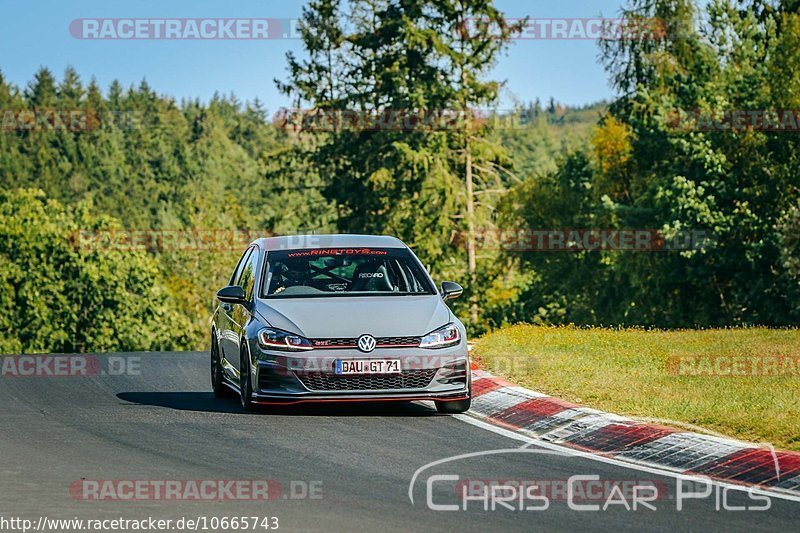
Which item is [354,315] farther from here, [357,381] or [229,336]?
[229,336]

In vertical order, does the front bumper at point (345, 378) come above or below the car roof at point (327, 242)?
below

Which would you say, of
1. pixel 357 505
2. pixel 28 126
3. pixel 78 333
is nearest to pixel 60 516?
pixel 357 505

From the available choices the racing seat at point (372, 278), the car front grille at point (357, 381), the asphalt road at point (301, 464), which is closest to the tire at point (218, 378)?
the asphalt road at point (301, 464)

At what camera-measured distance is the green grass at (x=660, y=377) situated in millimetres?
11109

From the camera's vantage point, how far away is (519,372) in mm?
15234

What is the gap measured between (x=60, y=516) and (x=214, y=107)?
16345 centimetres

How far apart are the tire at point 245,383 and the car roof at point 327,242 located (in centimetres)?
164

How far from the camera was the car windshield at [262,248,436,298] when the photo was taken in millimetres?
13531

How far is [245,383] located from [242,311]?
95cm

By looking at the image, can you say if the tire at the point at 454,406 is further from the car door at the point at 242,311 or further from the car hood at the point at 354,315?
the car door at the point at 242,311

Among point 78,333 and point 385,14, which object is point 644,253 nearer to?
point 385,14

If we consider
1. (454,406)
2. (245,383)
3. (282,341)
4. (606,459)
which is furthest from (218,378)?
(606,459)

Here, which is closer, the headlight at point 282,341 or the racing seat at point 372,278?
→ the headlight at point 282,341

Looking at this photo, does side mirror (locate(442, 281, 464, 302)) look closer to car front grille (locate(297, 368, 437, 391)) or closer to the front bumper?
the front bumper
